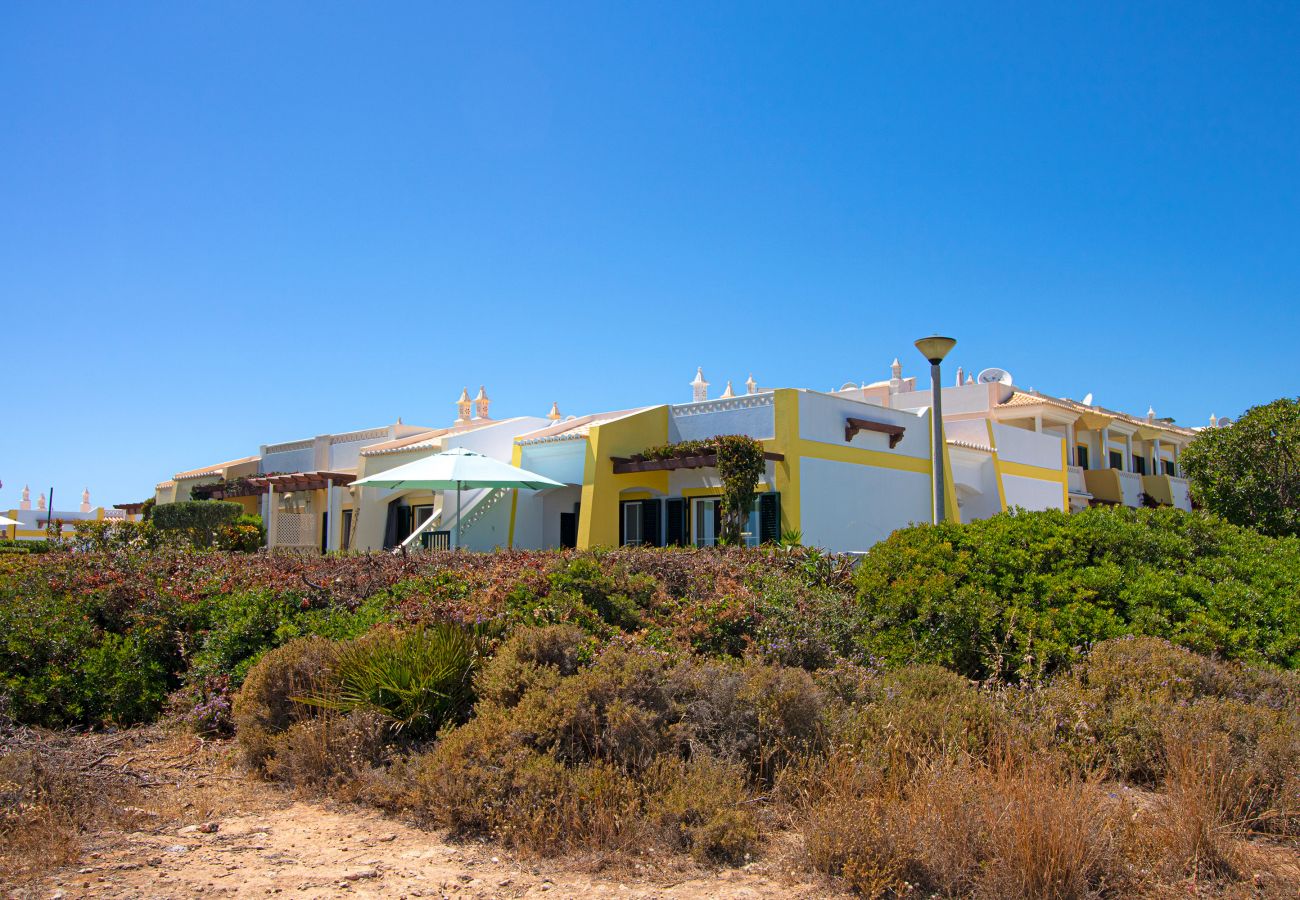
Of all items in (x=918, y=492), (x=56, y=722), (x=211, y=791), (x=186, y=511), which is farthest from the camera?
(x=186, y=511)

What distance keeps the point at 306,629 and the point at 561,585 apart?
2.19 metres

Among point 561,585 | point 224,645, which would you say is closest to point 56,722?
point 224,645

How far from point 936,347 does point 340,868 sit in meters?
10.0

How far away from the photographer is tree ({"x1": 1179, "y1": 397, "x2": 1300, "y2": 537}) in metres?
18.4

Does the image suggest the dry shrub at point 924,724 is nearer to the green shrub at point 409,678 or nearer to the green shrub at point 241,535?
the green shrub at point 409,678

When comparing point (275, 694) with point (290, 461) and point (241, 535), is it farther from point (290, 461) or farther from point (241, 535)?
point (290, 461)

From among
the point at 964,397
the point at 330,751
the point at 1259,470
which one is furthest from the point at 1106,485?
the point at 330,751

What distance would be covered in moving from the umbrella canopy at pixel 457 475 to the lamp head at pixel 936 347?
9917mm

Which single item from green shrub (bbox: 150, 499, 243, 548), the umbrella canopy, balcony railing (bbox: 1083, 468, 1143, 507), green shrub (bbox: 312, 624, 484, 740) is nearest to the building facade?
the umbrella canopy

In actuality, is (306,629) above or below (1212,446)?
below

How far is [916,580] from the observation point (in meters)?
8.05

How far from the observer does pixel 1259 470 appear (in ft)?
61.3

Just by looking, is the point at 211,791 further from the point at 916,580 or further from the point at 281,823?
the point at 916,580

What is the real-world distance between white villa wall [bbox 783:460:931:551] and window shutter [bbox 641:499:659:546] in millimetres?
4088
